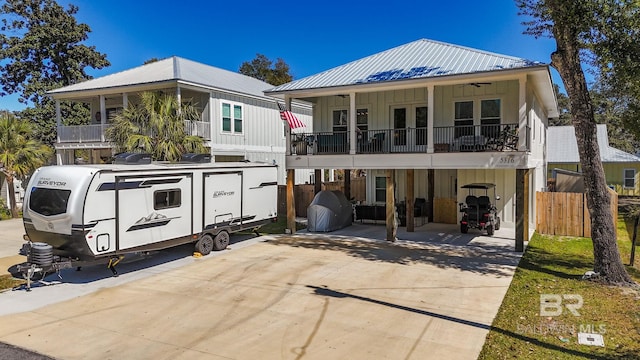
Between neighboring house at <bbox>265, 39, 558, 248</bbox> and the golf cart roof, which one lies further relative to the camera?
the golf cart roof

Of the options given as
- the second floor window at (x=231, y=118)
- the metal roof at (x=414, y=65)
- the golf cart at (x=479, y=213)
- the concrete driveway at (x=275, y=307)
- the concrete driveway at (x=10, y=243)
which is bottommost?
the concrete driveway at (x=275, y=307)

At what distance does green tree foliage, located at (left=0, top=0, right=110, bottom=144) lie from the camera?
106 feet

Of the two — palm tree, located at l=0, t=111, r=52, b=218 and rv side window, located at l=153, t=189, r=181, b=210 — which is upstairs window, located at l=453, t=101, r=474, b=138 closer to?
rv side window, located at l=153, t=189, r=181, b=210

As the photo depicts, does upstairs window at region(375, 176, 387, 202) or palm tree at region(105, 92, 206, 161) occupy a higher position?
palm tree at region(105, 92, 206, 161)

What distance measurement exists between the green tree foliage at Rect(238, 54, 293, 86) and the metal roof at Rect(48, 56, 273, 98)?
99.4 ft

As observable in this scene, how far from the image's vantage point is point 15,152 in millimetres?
20750

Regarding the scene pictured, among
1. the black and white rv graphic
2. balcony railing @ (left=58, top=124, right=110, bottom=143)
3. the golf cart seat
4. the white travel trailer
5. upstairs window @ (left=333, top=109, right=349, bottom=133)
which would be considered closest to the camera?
the white travel trailer

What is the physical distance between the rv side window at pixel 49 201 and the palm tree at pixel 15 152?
12.3 metres

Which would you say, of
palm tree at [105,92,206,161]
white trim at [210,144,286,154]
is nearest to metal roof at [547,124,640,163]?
white trim at [210,144,286,154]

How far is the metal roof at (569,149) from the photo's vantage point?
33.6 metres

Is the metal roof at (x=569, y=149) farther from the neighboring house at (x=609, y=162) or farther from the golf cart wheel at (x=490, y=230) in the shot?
the golf cart wheel at (x=490, y=230)

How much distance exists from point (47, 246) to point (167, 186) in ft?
10.3

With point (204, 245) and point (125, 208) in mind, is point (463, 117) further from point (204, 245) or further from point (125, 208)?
point (125, 208)

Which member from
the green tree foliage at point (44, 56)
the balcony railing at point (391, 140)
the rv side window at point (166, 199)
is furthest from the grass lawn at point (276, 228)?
the green tree foliage at point (44, 56)
